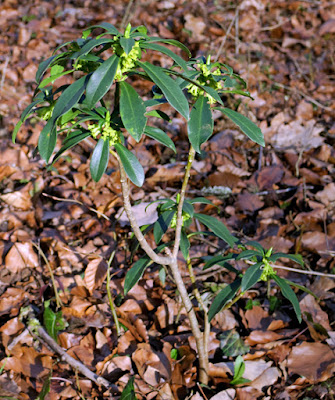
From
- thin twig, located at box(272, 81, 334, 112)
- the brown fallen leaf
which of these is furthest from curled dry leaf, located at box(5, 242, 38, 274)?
thin twig, located at box(272, 81, 334, 112)

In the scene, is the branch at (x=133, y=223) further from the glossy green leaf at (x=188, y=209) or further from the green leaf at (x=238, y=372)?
the green leaf at (x=238, y=372)

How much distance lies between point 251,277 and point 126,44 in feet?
2.43

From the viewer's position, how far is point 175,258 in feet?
4.28

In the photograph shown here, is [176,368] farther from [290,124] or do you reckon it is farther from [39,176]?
[290,124]

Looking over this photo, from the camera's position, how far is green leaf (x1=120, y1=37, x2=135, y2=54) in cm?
85

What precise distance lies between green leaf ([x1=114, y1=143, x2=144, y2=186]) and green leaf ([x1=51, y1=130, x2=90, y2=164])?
0.09m

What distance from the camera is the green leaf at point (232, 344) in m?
1.63

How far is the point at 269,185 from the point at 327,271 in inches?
26.2

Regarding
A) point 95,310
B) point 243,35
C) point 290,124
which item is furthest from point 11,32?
point 95,310

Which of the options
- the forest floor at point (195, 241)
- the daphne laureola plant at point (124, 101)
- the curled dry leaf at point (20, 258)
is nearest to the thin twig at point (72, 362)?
the forest floor at point (195, 241)

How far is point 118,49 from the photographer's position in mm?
942

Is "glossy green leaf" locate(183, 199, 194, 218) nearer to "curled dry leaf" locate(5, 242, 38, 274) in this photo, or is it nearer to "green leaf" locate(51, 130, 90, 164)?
"green leaf" locate(51, 130, 90, 164)

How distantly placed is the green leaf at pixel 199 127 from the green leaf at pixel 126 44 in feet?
0.74

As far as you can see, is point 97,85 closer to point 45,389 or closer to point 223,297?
point 223,297
